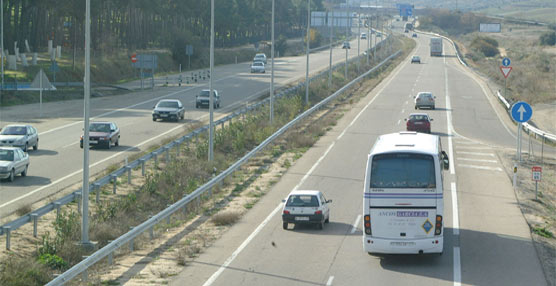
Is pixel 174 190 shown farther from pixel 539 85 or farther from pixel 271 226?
pixel 539 85

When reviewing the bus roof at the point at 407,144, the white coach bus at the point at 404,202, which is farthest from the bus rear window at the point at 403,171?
the bus roof at the point at 407,144

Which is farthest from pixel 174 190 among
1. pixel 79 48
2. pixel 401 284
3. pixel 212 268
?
pixel 79 48

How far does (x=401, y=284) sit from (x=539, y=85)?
71037 millimetres

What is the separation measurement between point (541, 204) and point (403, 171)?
440 inches

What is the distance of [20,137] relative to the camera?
37188 mm

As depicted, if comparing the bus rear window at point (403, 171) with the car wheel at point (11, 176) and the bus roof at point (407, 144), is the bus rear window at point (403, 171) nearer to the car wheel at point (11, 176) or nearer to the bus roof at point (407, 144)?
the bus roof at point (407, 144)

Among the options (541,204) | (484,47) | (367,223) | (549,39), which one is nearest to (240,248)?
(367,223)

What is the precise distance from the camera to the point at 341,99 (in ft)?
214

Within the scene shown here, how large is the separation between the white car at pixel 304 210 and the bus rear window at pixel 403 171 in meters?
4.64

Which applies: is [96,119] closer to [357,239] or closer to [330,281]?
[357,239]

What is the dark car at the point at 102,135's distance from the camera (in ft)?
129

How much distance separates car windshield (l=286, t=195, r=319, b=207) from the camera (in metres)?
23.1

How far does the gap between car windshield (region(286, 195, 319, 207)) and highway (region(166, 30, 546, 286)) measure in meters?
0.82

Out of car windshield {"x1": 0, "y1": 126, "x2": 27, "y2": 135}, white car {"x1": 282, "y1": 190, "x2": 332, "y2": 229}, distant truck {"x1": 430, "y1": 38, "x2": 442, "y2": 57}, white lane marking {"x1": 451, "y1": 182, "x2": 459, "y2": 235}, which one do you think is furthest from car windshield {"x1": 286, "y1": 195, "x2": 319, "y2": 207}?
distant truck {"x1": 430, "y1": 38, "x2": 442, "y2": 57}
